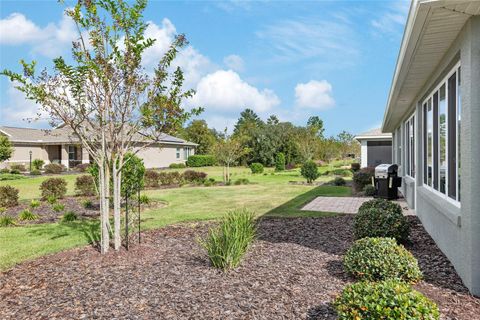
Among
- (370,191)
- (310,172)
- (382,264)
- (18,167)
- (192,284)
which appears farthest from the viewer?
(18,167)

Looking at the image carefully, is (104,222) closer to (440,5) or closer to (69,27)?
(69,27)

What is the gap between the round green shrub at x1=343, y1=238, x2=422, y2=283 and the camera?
4.46 metres

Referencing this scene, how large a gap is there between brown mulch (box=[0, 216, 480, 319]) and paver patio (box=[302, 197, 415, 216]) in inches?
165

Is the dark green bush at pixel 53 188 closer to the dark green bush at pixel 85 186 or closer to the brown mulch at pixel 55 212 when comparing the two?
the brown mulch at pixel 55 212

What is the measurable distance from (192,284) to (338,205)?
28.0 ft

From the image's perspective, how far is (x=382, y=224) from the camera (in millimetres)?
6246

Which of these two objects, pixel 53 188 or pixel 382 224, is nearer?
pixel 382 224

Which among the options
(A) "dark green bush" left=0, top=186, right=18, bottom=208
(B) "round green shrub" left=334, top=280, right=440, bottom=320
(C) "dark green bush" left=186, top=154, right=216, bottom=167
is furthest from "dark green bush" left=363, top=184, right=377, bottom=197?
Answer: (C) "dark green bush" left=186, top=154, right=216, bottom=167

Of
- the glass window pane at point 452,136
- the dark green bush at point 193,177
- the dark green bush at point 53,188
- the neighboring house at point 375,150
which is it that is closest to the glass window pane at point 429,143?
the glass window pane at point 452,136

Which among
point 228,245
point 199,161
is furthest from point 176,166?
point 228,245

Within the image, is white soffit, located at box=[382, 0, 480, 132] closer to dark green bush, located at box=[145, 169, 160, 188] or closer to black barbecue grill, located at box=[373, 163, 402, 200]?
black barbecue grill, located at box=[373, 163, 402, 200]

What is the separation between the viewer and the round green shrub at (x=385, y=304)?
2939mm

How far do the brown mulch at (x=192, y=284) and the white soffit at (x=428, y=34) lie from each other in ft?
10.1

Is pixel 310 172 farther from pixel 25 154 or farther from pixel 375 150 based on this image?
pixel 25 154
